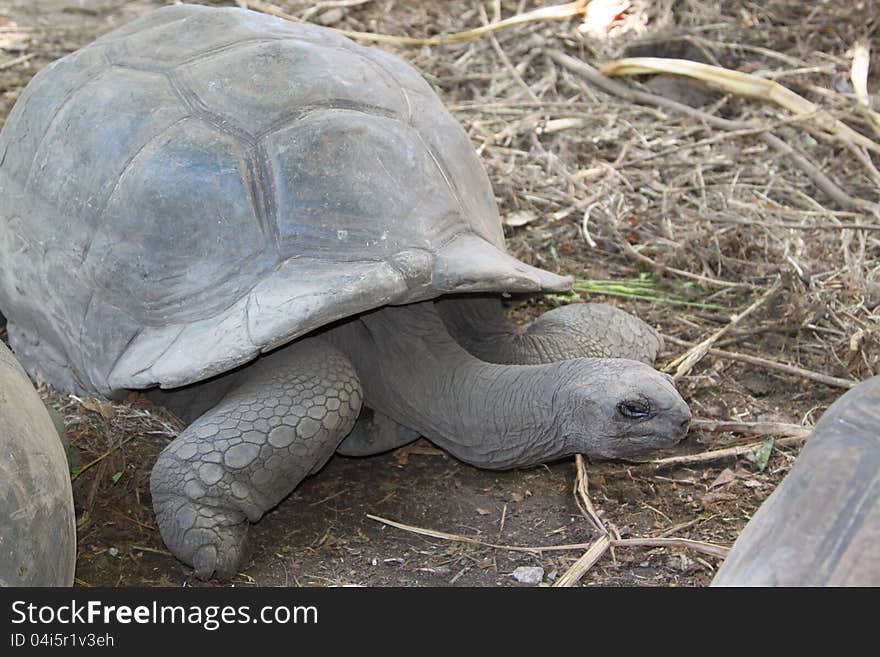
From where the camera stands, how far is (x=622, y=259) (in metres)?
4.45

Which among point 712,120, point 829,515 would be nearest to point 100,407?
point 829,515

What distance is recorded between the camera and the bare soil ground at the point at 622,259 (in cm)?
301

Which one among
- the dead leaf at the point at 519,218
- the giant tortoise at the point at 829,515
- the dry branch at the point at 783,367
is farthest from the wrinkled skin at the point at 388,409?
the dead leaf at the point at 519,218

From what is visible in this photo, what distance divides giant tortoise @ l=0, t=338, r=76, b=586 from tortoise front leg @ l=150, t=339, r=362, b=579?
45 centimetres

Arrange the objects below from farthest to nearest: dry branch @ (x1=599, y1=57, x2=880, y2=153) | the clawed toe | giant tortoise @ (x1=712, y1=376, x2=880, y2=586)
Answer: dry branch @ (x1=599, y1=57, x2=880, y2=153) → the clawed toe → giant tortoise @ (x1=712, y1=376, x2=880, y2=586)

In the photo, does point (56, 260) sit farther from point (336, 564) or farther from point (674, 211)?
point (674, 211)

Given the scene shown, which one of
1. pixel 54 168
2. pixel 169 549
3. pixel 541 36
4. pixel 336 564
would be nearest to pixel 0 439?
pixel 169 549

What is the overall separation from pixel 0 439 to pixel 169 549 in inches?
31.4

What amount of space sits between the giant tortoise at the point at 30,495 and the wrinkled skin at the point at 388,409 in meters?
0.47

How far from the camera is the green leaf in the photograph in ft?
10.7

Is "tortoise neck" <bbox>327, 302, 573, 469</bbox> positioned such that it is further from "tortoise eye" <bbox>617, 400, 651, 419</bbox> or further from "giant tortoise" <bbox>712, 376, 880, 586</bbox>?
"giant tortoise" <bbox>712, 376, 880, 586</bbox>

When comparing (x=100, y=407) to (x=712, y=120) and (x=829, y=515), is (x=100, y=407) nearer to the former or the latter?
(x=829, y=515)

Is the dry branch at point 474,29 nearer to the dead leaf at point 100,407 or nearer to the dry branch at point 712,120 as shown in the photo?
the dry branch at point 712,120

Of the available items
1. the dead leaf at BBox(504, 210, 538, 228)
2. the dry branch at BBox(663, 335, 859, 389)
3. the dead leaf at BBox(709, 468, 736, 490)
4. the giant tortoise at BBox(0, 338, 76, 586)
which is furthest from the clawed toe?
the dead leaf at BBox(504, 210, 538, 228)
